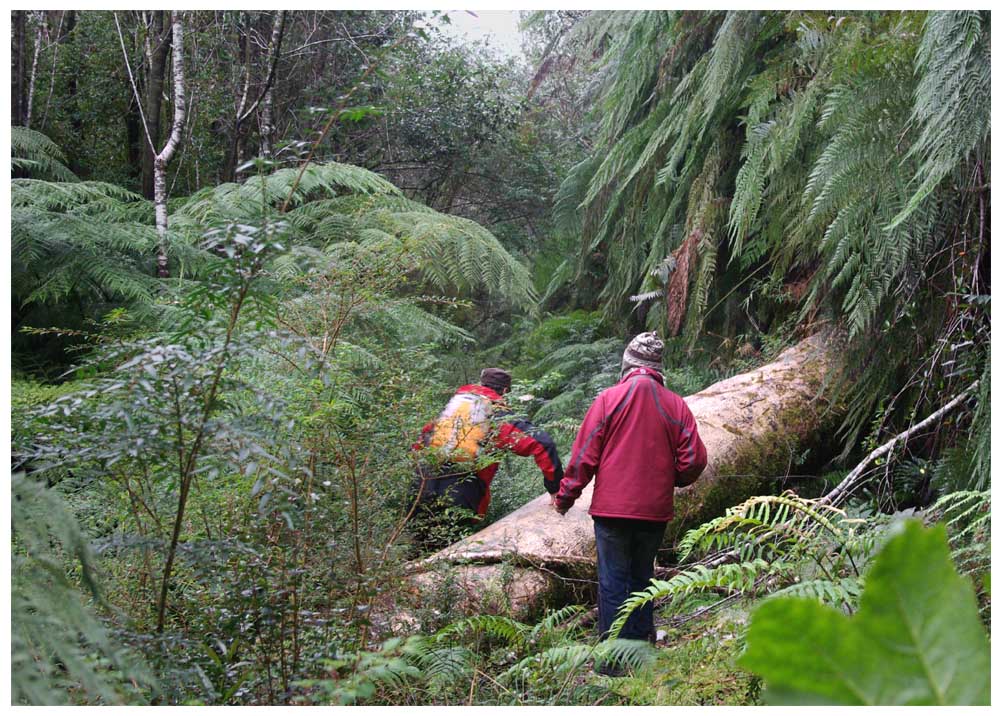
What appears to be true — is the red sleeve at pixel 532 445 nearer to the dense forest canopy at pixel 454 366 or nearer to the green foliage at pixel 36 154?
the dense forest canopy at pixel 454 366

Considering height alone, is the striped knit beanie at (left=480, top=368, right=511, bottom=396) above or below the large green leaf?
below

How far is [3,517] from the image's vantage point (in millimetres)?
1670

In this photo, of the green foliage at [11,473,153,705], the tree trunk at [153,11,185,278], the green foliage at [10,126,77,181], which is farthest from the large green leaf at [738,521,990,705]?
the green foliage at [10,126,77,181]

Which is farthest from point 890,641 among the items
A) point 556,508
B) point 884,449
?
point 884,449

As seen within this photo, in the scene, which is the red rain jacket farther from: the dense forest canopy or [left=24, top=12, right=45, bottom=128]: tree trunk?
[left=24, top=12, right=45, bottom=128]: tree trunk

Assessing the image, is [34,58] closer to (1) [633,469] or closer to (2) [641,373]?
(2) [641,373]

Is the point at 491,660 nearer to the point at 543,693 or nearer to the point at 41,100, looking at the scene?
the point at 543,693

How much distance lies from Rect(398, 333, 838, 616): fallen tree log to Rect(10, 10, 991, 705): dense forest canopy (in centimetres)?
7

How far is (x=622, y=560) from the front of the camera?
3.46 m

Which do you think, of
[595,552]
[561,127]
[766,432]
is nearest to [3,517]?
[595,552]

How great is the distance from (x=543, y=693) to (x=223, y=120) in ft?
23.4

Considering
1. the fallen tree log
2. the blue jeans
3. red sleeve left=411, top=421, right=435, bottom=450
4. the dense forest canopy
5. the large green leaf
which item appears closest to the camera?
the large green leaf

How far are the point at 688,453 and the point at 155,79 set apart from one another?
19.6ft

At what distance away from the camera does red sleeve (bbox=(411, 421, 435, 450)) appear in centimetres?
297
